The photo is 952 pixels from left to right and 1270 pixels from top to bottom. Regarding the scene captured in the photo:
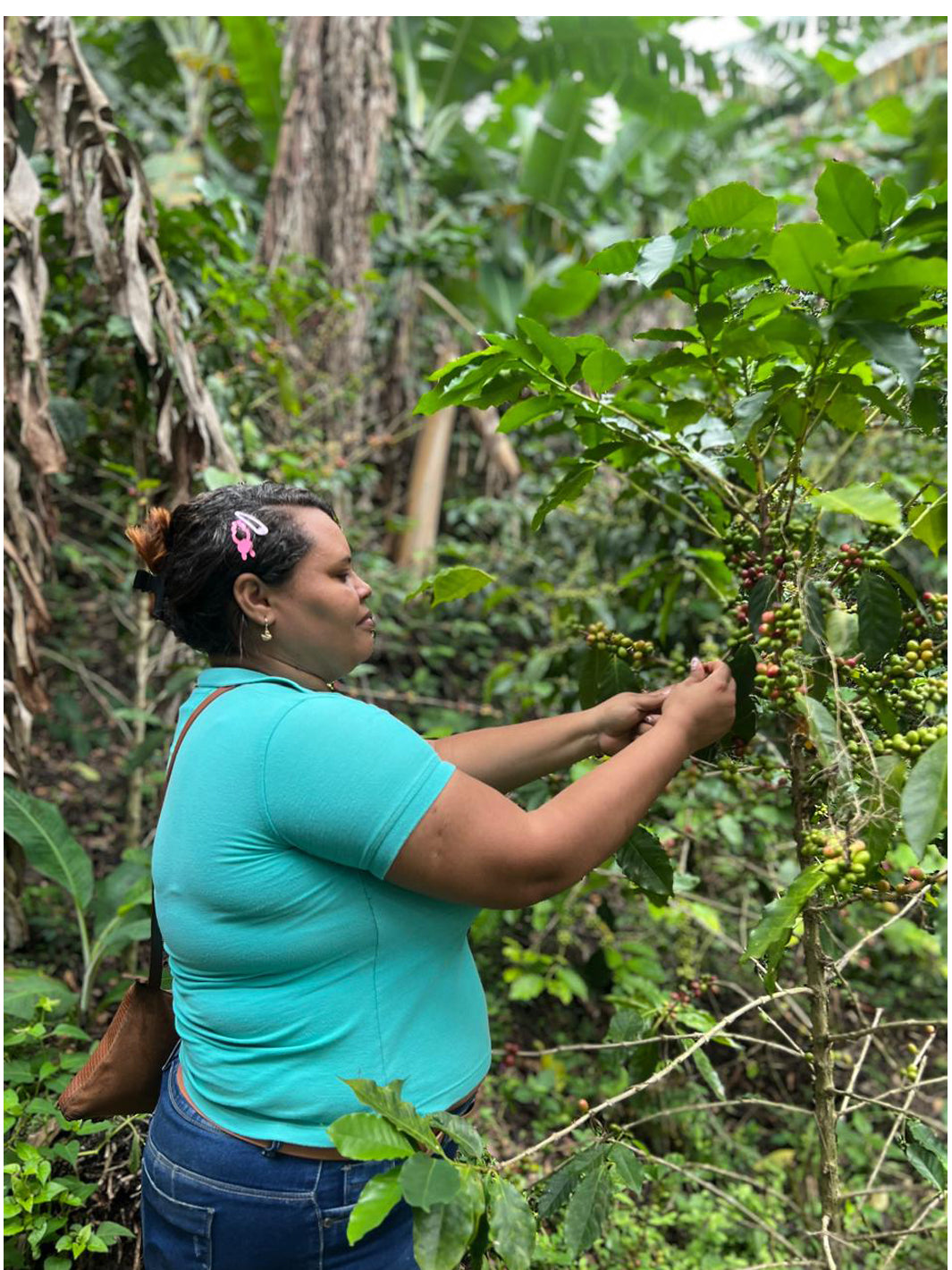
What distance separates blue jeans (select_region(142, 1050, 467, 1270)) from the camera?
3.68 ft

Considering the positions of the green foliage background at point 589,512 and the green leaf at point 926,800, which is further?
the green foliage background at point 589,512

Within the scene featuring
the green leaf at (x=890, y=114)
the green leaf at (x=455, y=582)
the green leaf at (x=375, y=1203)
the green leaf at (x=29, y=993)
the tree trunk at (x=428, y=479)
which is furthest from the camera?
the tree trunk at (x=428, y=479)

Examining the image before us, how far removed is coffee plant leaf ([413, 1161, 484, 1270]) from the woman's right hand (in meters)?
0.55

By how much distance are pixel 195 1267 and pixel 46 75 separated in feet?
8.85

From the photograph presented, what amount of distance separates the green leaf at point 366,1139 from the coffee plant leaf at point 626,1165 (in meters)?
0.53

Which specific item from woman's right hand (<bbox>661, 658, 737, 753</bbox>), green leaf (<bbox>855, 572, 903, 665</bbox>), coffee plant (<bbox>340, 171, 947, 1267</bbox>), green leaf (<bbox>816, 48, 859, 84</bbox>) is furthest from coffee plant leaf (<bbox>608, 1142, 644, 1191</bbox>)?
green leaf (<bbox>816, 48, 859, 84</bbox>)

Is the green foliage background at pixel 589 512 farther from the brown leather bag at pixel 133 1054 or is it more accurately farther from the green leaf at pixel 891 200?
the brown leather bag at pixel 133 1054

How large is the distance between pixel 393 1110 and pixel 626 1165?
55 centimetres

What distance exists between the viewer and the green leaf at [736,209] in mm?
1082

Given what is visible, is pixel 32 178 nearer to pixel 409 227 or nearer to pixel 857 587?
pixel 857 587

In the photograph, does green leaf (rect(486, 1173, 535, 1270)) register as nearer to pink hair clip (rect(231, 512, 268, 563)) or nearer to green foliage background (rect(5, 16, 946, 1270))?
green foliage background (rect(5, 16, 946, 1270))

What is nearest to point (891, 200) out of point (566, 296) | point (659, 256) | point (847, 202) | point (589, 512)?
point (847, 202)

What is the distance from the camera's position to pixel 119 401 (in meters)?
3.18

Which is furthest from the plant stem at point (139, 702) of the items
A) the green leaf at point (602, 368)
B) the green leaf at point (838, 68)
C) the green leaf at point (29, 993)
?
the green leaf at point (838, 68)
